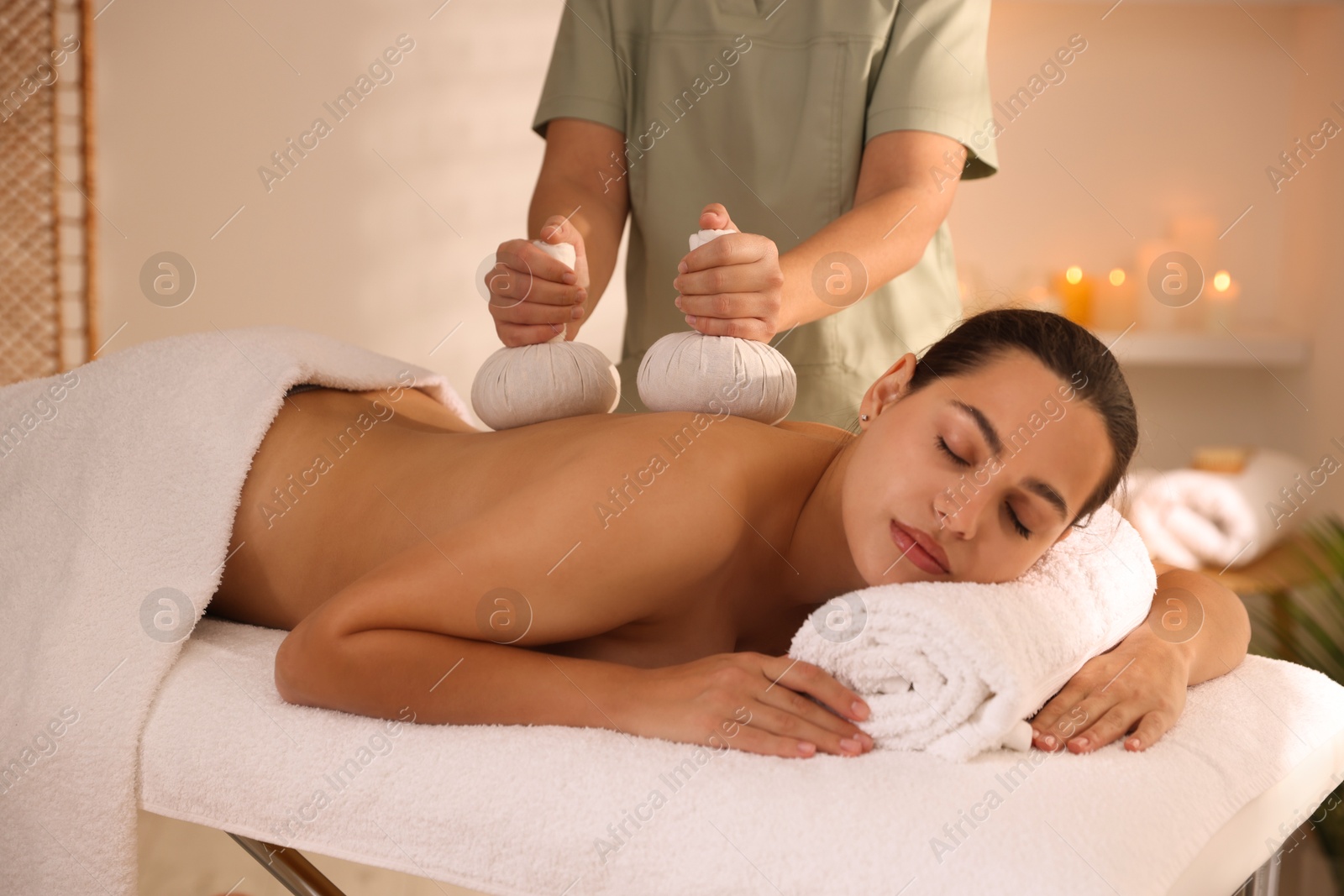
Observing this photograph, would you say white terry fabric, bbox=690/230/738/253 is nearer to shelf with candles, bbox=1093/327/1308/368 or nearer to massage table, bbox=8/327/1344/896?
massage table, bbox=8/327/1344/896

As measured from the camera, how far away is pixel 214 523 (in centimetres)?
112

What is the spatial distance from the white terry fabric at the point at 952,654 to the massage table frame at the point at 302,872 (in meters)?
0.27

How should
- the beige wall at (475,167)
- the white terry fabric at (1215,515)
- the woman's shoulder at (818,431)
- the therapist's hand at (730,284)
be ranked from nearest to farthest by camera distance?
1. the therapist's hand at (730,284)
2. the woman's shoulder at (818,431)
3. the white terry fabric at (1215,515)
4. the beige wall at (475,167)

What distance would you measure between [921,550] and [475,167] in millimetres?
2508

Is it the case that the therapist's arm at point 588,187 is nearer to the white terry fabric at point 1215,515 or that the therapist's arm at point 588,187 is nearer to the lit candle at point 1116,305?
the white terry fabric at point 1215,515

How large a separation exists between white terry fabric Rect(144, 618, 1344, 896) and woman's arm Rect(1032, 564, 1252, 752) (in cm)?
2

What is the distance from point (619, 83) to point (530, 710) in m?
1.07

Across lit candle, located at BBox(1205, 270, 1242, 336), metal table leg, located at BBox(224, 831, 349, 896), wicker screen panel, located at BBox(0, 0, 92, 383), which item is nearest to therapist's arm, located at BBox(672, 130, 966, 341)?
metal table leg, located at BBox(224, 831, 349, 896)

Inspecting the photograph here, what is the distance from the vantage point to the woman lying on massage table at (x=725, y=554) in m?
0.88

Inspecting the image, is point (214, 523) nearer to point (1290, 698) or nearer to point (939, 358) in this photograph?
point (939, 358)

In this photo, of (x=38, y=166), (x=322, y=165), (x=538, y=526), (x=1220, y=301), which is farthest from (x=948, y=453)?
(x=38, y=166)

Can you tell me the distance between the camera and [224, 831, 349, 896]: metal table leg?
3.01ft

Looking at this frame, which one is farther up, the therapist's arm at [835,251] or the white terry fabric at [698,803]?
the therapist's arm at [835,251]

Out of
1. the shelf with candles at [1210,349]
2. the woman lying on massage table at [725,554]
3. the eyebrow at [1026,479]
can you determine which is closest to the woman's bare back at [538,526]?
the woman lying on massage table at [725,554]
